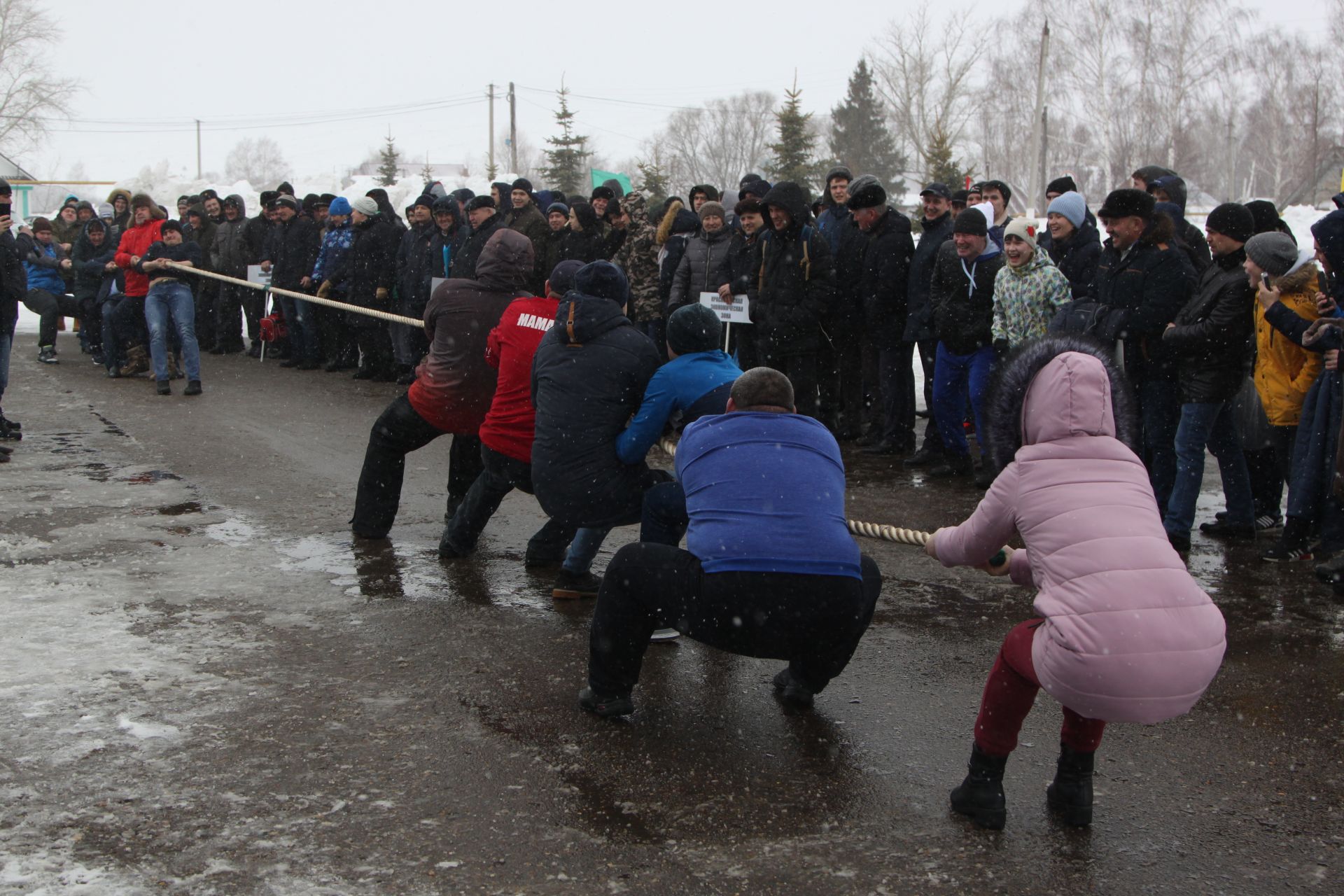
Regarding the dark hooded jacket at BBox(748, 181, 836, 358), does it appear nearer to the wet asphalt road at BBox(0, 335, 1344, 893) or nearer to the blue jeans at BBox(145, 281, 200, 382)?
the wet asphalt road at BBox(0, 335, 1344, 893)

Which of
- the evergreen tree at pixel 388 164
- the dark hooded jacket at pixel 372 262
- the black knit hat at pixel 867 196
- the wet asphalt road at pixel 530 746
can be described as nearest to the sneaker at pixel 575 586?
the wet asphalt road at pixel 530 746

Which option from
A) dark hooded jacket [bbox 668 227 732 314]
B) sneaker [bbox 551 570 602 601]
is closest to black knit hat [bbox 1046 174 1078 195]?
dark hooded jacket [bbox 668 227 732 314]

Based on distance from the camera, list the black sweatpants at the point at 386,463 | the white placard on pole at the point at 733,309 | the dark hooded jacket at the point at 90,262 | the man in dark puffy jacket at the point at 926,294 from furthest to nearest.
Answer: the dark hooded jacket at the point at 90,262
the white placard on pole at the point at 733,309
the man in dark puffy jacket at the point at 926,294
the black sweatpants at the point at 386,463

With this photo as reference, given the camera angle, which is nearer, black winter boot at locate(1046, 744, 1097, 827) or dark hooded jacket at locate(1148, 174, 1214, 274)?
black winter boot at locate(1046, 744, 1097, 827)

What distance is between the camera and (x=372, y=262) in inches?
564

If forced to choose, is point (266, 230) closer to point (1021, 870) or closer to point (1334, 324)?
point (1334, 324)

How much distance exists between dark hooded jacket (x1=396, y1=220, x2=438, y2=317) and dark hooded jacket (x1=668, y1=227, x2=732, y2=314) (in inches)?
140

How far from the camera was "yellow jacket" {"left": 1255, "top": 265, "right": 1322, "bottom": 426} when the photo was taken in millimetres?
6711

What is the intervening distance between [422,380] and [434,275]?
6950 mm

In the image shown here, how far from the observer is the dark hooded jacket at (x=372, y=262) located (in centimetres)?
1431

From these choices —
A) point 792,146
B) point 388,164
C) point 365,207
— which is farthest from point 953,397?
point 388,164

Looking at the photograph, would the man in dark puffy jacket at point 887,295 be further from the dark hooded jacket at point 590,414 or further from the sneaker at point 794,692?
the sneaker at point 794,692

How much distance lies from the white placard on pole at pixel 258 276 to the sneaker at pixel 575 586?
11827 mm

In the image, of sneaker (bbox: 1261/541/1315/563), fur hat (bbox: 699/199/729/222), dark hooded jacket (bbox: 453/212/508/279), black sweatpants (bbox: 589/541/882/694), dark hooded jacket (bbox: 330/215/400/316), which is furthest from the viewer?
dark hooded jacket (bbox: 330/215/400/316)
